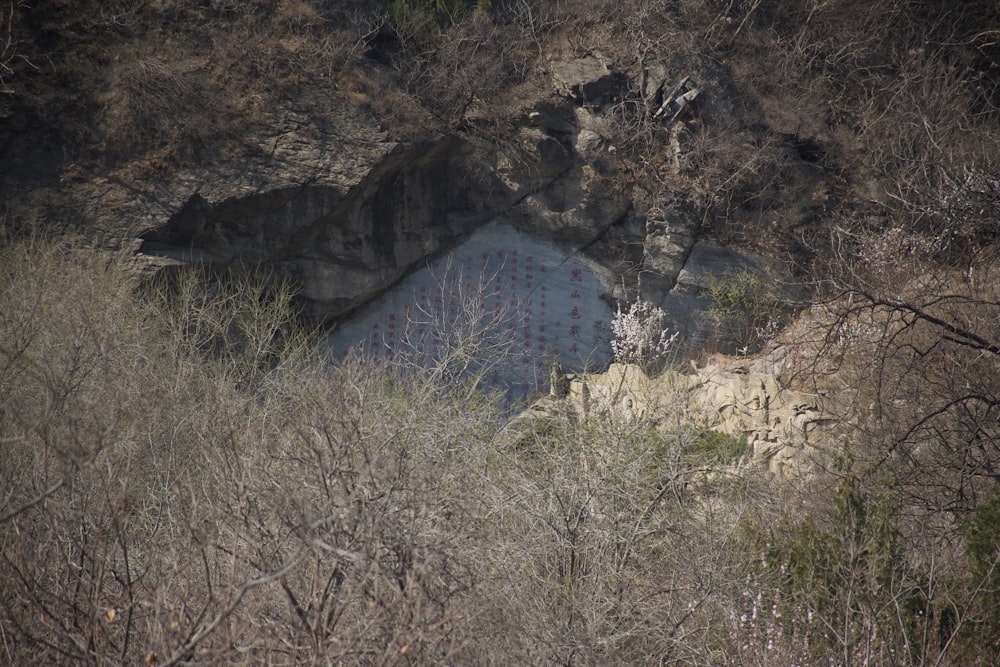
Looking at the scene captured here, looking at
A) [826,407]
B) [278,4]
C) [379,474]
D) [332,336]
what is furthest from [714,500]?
[278,4]

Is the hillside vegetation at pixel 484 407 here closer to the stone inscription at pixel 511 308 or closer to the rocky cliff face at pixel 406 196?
the rocky cliff face at pixel 406 196

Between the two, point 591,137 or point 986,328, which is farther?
point 591,137

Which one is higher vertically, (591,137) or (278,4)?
(278,4)

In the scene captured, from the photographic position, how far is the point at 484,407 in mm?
8672

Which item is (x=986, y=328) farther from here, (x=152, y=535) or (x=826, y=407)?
(x=152, y=535)

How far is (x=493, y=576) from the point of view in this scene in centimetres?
568

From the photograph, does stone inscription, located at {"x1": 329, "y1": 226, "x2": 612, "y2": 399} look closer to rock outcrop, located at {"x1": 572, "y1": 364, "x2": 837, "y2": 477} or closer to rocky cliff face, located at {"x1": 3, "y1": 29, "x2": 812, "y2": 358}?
rocky cliff face, located at {"x1": 3, "y1": 29, "x2": 812, "y2": 358}

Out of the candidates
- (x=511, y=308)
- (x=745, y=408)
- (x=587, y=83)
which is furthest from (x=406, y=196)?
(x=745, y=408)

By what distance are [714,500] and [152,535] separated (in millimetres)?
5008

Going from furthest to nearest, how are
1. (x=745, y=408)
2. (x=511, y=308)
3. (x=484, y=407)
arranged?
1. (x=511, y=308)
2. (x=745, y=408)
3. (x=484, y=407)

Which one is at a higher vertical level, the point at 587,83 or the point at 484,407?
the point at 587,83

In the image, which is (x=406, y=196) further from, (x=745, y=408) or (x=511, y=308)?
(x=745, y=408)

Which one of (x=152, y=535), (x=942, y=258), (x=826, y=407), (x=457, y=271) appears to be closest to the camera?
(x=152, y=535)

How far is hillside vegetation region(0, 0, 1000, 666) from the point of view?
4.58 m
